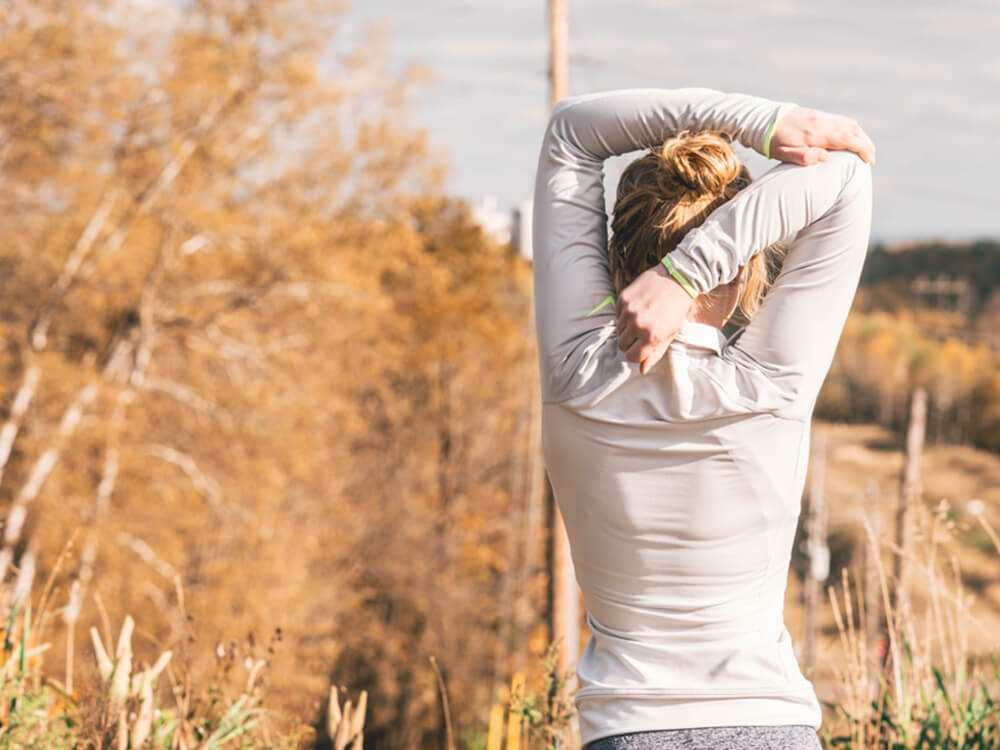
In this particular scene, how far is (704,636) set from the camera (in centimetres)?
124

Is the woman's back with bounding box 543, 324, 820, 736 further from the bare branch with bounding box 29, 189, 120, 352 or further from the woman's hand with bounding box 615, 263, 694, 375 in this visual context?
the bare branch with bounding box 29, 189, 120, 352

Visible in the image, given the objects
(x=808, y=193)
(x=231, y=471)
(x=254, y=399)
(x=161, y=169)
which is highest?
(x=161, y=169)

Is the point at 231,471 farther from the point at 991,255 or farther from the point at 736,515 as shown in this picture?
the point at 991,255

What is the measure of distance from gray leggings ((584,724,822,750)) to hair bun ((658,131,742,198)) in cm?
59

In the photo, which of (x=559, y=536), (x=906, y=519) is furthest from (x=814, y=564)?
(x=906, y=519)

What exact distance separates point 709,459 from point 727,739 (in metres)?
0.30

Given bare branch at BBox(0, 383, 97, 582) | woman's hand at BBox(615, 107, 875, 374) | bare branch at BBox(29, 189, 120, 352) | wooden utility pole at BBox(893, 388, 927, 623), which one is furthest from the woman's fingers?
bare branch at BBox(29, 189, 120, 352)

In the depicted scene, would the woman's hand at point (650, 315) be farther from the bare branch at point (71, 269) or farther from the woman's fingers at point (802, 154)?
the bare branch at point (71, 269)

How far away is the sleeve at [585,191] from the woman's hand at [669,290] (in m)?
0.04

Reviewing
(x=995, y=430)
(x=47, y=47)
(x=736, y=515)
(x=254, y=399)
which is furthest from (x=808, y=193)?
(x=995, y=430)

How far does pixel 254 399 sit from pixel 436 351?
8815mm

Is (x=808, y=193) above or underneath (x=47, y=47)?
underneath

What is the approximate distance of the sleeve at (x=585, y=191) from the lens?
1.31 m

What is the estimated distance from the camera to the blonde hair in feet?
4.22
